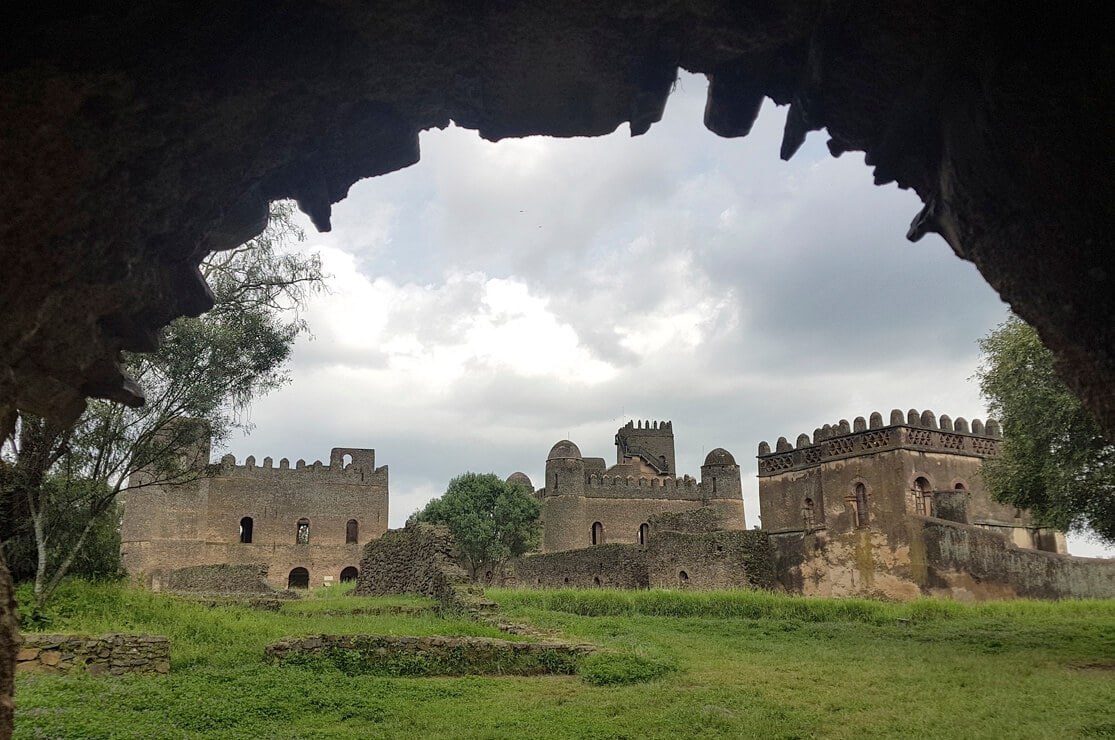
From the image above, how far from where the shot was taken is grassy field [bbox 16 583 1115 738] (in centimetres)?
713

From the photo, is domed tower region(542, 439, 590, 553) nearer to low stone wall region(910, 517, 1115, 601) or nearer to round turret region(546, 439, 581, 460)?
round turret region(546, 439, 581, 460)

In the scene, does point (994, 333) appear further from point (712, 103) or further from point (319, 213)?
point (319, 213)

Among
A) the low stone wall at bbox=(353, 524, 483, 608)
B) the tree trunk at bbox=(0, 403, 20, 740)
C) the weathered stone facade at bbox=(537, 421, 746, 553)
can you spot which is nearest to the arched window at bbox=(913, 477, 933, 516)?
the low stone wall at bbox=(353, 524, 483, 608)

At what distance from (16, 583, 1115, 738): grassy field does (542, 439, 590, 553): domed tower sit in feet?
105

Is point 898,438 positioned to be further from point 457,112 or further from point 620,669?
point 457,112

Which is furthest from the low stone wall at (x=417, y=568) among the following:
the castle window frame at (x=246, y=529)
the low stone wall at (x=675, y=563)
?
the castle window frame at (x=246, y=529)

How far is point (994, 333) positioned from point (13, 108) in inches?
653

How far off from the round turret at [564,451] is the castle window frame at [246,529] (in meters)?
18.9

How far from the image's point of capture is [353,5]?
11.7ft

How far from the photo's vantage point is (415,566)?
75.9 feet

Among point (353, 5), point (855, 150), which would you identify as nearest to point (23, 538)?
point (353, 5)

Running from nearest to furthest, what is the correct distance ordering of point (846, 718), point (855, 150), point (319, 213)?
point (855, 150) → point (319, 213) → point (846, 718)

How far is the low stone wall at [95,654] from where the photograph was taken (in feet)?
31.3

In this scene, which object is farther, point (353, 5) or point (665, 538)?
point (665, 538)
